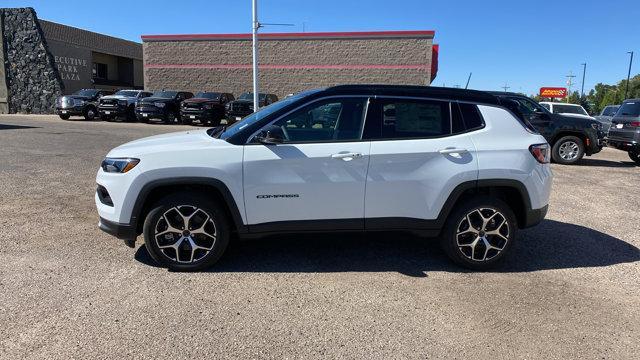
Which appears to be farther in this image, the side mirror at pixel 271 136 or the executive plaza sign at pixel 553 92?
the executive plaza sign at pixel 553 92

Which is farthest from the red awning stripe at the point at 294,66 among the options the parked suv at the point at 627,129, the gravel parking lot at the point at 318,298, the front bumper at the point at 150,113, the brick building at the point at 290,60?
the gravel parking lot at the point at 318,298

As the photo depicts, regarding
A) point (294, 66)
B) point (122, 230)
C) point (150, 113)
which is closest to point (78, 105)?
point (150, 113)

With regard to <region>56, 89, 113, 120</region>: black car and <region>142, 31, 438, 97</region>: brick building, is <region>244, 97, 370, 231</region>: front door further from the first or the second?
<region>142, 31, 438, 97</region>: brick building

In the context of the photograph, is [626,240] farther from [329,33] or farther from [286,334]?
[329,33]

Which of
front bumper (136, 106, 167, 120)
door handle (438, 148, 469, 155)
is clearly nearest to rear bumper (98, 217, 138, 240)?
door handle (438, 148, 469, 155)

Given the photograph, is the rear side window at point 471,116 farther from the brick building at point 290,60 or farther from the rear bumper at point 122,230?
the brick building at point 290,60

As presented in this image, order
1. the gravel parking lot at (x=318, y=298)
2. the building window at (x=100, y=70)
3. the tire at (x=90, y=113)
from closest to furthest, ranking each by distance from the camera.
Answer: the gravel parking lot at (x=318, y=298) < the tire at (x=90, y=113) < the building window at (x=100, y=70)

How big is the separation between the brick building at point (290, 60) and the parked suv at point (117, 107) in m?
7.79

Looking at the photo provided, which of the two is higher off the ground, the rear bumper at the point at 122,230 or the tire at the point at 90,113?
the tire at the point at 90,113

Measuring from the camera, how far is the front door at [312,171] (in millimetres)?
4137

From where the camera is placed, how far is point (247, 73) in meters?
32.1

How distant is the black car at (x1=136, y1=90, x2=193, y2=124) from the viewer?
2370 centimetres

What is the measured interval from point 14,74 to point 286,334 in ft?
119

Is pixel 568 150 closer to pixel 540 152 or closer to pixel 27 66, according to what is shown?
pixel 540 152
